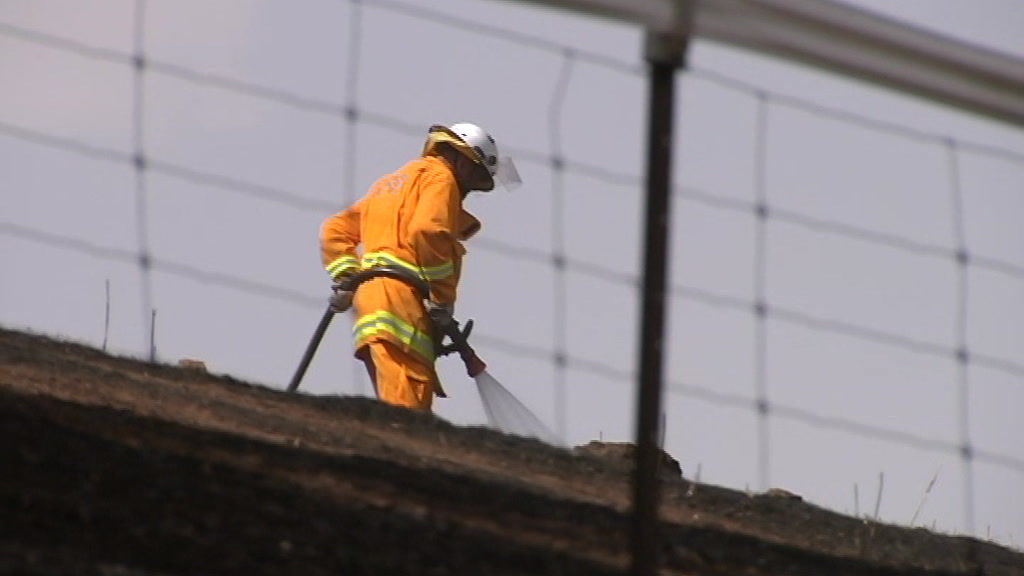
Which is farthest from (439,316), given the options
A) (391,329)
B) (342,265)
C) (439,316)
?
(342,265)

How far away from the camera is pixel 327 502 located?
5676 mm

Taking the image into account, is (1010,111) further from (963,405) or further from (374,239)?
(374,239)

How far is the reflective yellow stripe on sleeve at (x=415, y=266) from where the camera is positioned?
420 inches

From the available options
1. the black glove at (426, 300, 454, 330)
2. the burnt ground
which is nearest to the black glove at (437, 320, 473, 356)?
the black glove at (426, 300, 454, 330)

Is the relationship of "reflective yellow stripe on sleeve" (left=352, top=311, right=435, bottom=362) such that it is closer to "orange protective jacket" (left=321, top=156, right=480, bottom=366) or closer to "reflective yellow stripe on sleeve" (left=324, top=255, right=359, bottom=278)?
"orange protective jacket" (left=321, top=156, right=480, bottom=366)

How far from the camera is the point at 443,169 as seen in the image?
11.0m

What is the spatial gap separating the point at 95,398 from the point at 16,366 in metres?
0.74

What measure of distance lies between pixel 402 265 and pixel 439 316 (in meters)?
0.28

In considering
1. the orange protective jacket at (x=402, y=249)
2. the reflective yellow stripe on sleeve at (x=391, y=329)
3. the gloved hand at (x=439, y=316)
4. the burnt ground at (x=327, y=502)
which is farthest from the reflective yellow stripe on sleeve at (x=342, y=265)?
the burnt ground at (x=327, y=502)

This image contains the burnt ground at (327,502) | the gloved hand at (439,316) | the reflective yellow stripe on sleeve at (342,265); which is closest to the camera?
the burnt ground at (327,502)

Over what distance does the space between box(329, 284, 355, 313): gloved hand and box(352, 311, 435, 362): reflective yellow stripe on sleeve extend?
9 cm

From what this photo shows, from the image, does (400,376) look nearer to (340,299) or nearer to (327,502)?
(340,299)

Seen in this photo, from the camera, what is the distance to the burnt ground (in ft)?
16.8

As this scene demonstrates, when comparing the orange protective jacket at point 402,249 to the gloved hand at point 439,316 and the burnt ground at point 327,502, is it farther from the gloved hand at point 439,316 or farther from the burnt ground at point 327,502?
the burnt ground at point 327,502
